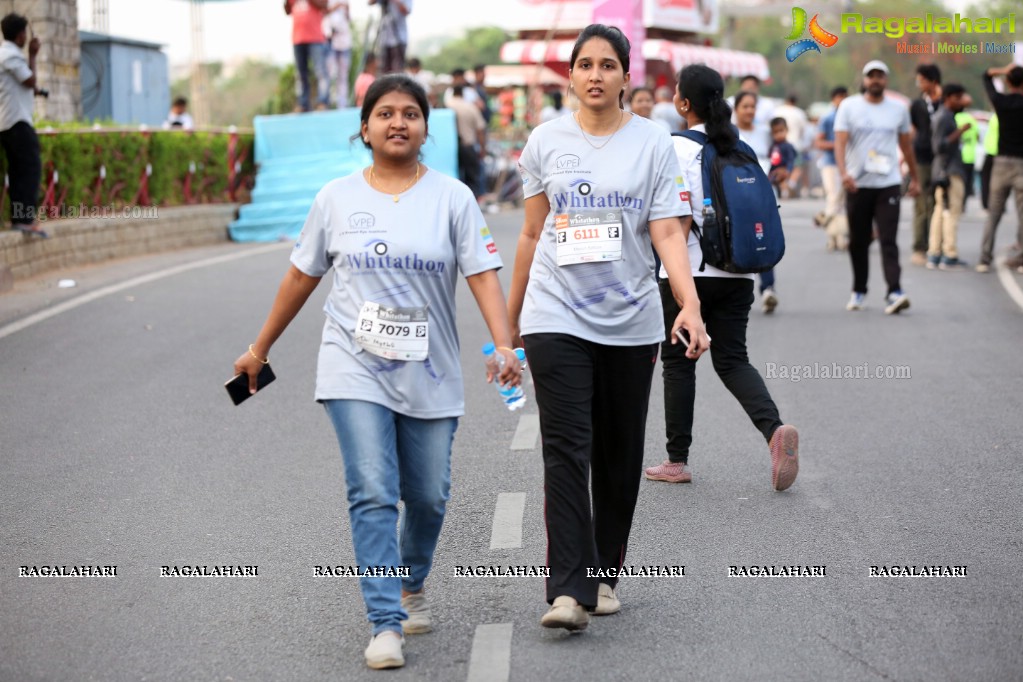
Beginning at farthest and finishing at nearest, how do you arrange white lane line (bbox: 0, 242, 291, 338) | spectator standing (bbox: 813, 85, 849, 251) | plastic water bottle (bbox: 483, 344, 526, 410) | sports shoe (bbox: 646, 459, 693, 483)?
spectator standing (bbox: 813, 85, 849, 251) → white lane line (bbox: 0, 242, 291, 338) → sports shoe (bbox: 646, 459, 693, 483) → plastic water bottle (bbox: 483, 344, 526, 410)

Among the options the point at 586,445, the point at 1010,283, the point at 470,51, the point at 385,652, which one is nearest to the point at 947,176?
the point at 1010,283

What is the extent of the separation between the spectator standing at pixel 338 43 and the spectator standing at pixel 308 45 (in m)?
0.17

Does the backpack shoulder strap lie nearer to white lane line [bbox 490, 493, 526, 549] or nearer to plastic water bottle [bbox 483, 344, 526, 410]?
white lane line [bbox 490, 493, 526, 549]

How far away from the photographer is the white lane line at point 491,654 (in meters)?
4.52

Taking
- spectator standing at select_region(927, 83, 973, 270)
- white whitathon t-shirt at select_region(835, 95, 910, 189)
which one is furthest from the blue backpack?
spectator standing at select_region(927, 83, 973, 270)

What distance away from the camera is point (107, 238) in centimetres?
1681

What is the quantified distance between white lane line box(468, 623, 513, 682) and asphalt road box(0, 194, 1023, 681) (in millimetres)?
13

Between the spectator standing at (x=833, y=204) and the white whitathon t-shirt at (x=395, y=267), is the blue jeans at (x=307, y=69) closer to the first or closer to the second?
the spectator standing at (x=833, y=204)

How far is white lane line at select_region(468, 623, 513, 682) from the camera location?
4.52m

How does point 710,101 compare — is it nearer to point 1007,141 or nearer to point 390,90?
point 390,90

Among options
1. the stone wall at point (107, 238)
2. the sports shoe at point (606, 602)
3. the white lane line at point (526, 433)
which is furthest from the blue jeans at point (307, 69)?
the sports shoe at point (606, 602)

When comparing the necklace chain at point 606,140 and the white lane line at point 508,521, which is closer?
the necklace chain at point 606,140

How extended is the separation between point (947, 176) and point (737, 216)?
1048cm

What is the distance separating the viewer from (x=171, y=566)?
5762mm
